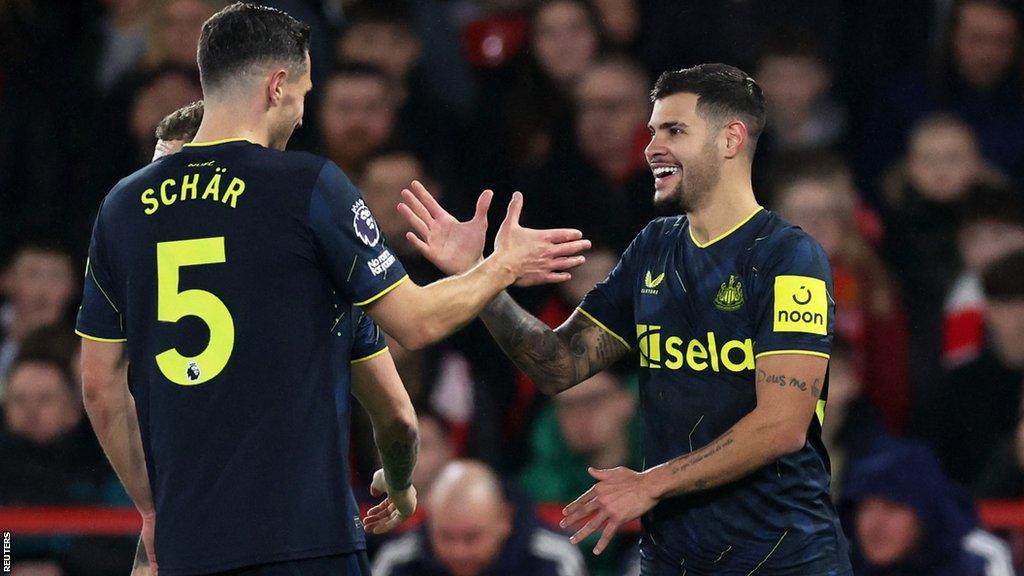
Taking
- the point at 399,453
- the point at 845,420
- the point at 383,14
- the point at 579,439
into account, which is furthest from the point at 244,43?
the point at 383,14

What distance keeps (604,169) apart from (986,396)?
206 centimetres

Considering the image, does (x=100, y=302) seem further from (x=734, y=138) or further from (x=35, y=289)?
(x=35, y=289)

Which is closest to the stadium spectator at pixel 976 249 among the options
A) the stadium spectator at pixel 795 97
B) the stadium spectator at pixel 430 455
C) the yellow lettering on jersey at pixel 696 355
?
the stadium spectator at pixel 795 97

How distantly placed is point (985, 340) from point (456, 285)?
147 inches

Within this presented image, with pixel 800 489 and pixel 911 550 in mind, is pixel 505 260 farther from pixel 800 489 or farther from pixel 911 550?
pixel 911 550

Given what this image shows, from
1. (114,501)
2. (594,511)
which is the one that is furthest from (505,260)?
(114,501)

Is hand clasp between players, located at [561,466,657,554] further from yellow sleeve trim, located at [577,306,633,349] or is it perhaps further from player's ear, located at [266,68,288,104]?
player's ear, located at [266,68,288,104]

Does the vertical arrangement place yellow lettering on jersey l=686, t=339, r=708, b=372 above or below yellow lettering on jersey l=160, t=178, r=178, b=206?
below

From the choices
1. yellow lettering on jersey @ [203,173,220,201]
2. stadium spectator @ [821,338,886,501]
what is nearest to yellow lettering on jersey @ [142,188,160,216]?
yellow lettering on jersey @ [203,173,220,201]

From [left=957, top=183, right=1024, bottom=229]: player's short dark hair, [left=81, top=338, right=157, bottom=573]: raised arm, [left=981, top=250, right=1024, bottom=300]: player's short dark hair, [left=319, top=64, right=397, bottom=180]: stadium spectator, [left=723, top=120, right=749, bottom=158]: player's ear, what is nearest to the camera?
[left=81, top=338, right=157, bottom=573]: raised arm

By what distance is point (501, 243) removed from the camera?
353 centimetres

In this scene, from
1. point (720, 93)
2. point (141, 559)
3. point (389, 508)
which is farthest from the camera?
point (720, 93)

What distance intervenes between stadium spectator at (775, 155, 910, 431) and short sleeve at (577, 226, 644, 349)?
255 centimetres

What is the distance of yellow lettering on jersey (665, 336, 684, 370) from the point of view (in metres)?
3.71
